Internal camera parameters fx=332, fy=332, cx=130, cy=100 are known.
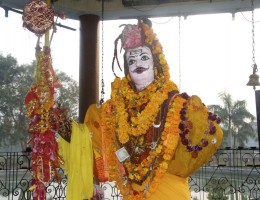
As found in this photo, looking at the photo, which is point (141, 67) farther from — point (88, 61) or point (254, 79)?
point (88, 61)

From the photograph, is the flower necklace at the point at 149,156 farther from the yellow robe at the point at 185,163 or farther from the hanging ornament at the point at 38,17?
the hanging ornament at the point at 38,17

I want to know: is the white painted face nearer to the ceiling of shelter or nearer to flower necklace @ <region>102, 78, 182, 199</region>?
flower necklace @ <region>102, 78, 182, 199</region>

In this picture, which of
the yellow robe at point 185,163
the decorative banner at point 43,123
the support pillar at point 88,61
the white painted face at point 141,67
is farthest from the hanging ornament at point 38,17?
the support pillar at point 88,61

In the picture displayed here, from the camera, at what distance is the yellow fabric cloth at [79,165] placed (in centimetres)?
244

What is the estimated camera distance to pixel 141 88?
269 cm

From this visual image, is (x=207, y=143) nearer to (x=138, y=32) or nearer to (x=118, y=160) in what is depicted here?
(x=118, y=160)

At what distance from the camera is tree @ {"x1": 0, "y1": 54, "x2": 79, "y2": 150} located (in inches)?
1045

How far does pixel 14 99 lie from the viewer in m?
26.6

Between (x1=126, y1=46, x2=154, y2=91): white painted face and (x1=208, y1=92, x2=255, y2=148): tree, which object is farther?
(x1=208, y1=92, x2=255, y2=148): tree

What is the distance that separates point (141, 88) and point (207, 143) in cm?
73

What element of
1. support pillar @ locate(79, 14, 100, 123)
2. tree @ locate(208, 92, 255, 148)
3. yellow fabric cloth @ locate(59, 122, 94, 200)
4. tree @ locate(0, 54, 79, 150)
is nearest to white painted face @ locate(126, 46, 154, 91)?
yellow fabric cloth @ locate(59, 122, 94, 200)

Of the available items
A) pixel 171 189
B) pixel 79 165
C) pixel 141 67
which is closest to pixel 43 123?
pixel 79 165

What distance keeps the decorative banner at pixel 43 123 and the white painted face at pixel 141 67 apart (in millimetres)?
614

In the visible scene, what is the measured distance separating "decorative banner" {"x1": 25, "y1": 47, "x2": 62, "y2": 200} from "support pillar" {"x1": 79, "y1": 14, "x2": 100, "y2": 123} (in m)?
4.78
